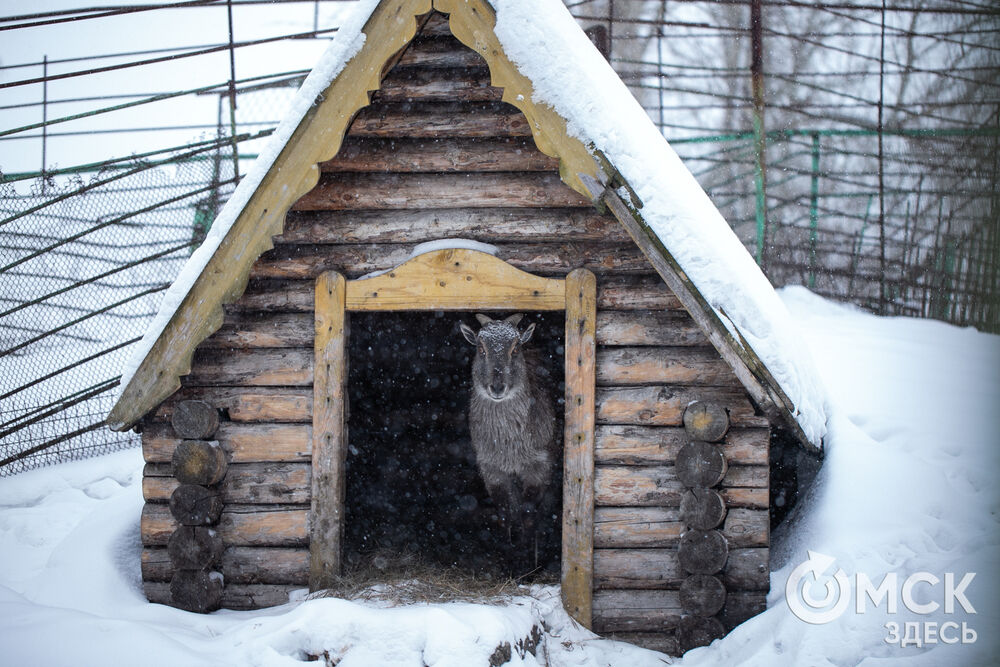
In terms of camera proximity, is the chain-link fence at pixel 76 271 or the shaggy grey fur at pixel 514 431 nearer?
the shaggy grey fur at pixel 514 431

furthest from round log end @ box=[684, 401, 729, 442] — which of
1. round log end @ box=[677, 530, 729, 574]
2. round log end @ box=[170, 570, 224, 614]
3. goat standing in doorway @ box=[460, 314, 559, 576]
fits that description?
round log end @ box=[170, 570, 224, 614]

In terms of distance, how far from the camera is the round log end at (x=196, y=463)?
4.47 meters

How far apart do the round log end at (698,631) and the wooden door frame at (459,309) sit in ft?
1.86

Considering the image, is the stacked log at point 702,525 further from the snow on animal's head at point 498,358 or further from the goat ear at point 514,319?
the goat ear at point 514,319

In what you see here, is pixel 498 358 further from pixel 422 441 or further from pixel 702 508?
pixel 422 441

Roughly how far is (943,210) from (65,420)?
36.2ft

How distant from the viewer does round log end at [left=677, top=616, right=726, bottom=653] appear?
14.1 feet

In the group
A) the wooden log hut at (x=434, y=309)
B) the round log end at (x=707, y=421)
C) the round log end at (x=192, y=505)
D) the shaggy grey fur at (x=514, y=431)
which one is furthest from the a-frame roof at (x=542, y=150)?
the shaggy grey fur at (x=514, y=431)

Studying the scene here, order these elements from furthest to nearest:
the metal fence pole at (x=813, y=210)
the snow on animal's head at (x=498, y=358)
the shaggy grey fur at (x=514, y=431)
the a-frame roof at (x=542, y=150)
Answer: the metal fence pole at (x=813, y=210) → the shaggy grey fur at (x=514, y=431) → the snow on animal's head at (x=498, y=358) → the a-frame roof at (x=542, y=150)

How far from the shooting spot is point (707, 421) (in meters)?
4.26

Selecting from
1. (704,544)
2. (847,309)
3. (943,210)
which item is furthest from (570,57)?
(943,210)

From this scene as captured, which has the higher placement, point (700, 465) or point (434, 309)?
point (434, 309)

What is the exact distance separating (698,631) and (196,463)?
3.14m

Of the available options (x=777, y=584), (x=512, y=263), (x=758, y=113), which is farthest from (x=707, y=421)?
(x=758, y=113)
